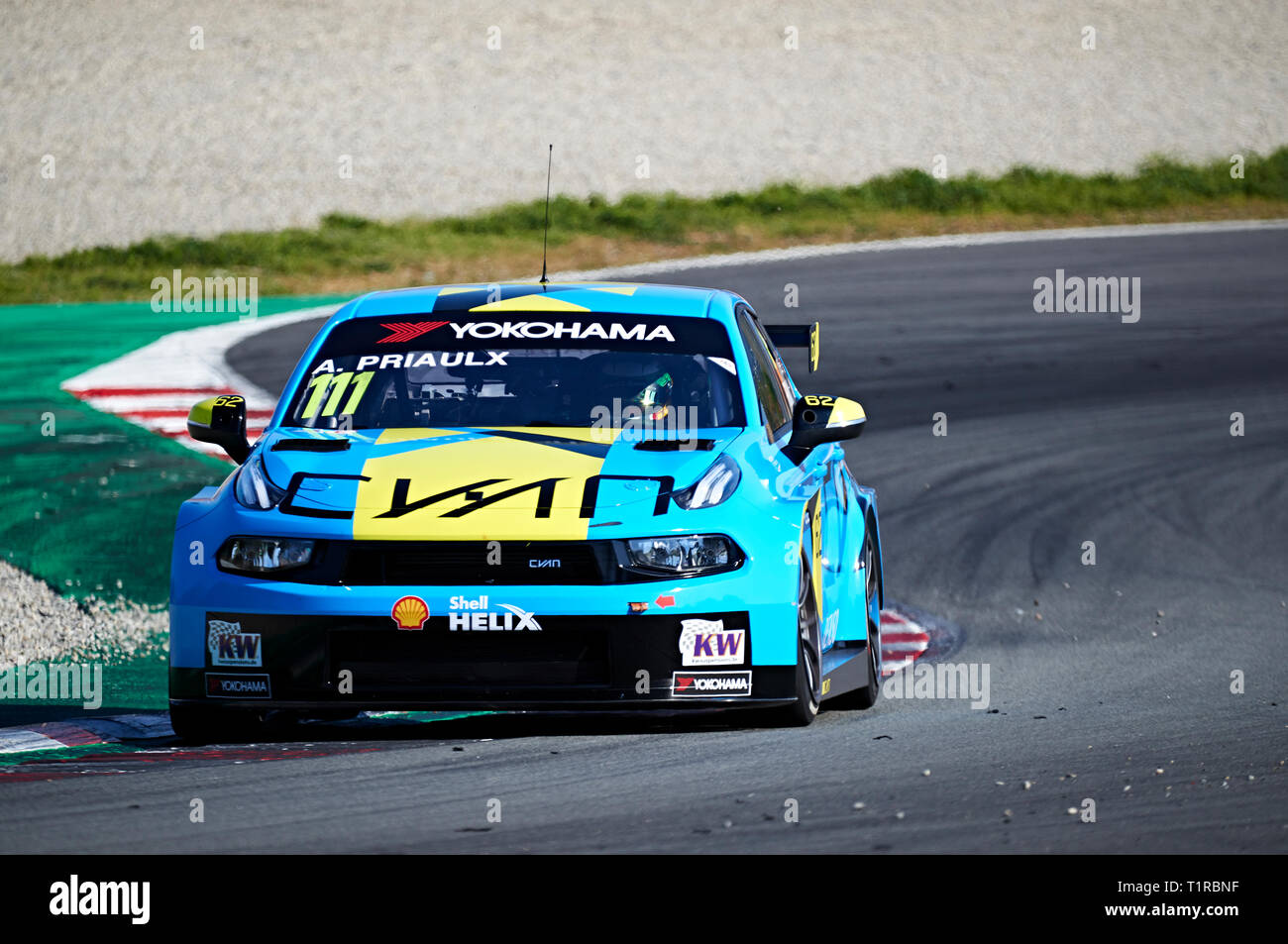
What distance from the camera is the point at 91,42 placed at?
33469mm

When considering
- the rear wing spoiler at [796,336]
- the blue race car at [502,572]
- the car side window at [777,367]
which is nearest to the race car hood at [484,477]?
the blue race car at [502,572]

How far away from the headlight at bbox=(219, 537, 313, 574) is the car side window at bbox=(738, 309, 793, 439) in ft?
5.47

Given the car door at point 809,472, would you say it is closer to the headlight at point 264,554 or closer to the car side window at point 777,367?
the car side window at point 777,367

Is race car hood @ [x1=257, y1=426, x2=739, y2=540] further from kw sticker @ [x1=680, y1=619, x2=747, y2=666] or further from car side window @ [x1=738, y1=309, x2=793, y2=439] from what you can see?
car side window @ [x1=738, y1=309, x2=793, y2=439]

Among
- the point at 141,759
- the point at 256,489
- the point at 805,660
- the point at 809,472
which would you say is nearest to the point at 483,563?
the point at 256,489

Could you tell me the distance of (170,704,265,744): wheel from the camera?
616 centimetres

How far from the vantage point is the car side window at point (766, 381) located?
7.00 m

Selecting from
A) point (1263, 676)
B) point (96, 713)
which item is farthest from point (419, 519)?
point (1263, 676)

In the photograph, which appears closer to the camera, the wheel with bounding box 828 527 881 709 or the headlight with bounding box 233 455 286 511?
the headlight with bounding box 233 455 286 511

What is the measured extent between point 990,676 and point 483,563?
10.4 feet

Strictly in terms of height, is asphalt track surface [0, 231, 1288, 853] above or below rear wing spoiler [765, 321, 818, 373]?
below

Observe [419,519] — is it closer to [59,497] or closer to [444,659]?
[444,659]

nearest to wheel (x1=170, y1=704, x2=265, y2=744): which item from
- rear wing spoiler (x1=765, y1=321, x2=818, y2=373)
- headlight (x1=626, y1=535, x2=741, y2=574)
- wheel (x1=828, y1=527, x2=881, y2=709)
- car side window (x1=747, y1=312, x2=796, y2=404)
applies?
headlight (x1=626, y1=535, x2=741, y2=574)

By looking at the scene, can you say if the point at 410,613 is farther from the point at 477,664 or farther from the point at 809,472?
the point at 809,472
